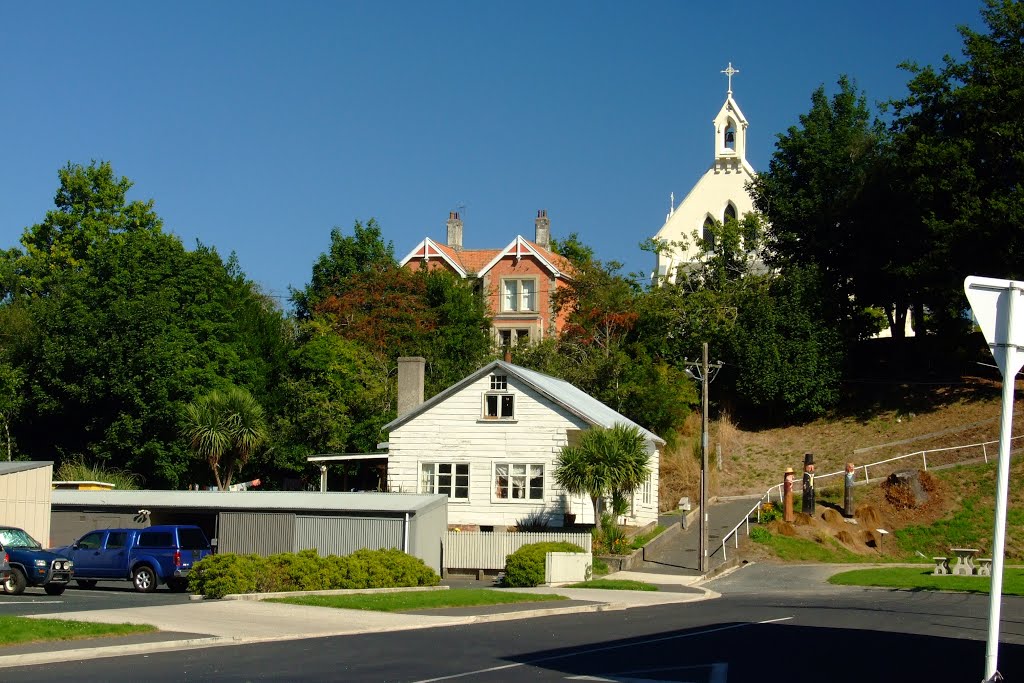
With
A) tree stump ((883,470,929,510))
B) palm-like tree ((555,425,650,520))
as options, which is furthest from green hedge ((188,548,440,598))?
tree stump ((883,470,929,510))

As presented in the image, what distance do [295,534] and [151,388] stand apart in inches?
798

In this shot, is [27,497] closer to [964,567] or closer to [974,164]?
[964,567]

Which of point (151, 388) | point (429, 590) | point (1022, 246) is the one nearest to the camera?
point (429, 590)

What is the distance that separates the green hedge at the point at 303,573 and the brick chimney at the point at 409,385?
1833 cm

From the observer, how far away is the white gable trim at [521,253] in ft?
230

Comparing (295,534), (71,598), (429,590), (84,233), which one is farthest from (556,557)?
(84,233)

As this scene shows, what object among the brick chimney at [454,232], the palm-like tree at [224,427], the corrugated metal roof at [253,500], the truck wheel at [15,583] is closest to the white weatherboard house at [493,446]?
the corrugated metal roof at [253,500]

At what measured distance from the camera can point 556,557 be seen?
35156 mm

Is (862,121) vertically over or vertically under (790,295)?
Answer: over

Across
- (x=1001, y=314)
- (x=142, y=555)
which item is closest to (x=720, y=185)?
(x=142, y=555)

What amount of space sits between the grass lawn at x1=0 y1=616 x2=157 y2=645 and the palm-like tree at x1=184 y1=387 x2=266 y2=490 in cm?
3097

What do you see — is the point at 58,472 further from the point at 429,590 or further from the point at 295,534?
the point at 429,590

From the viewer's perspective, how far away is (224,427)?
5134cm

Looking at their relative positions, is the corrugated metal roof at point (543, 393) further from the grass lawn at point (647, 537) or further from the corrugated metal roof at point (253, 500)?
the corrugated metal roof at point (253, 500)
